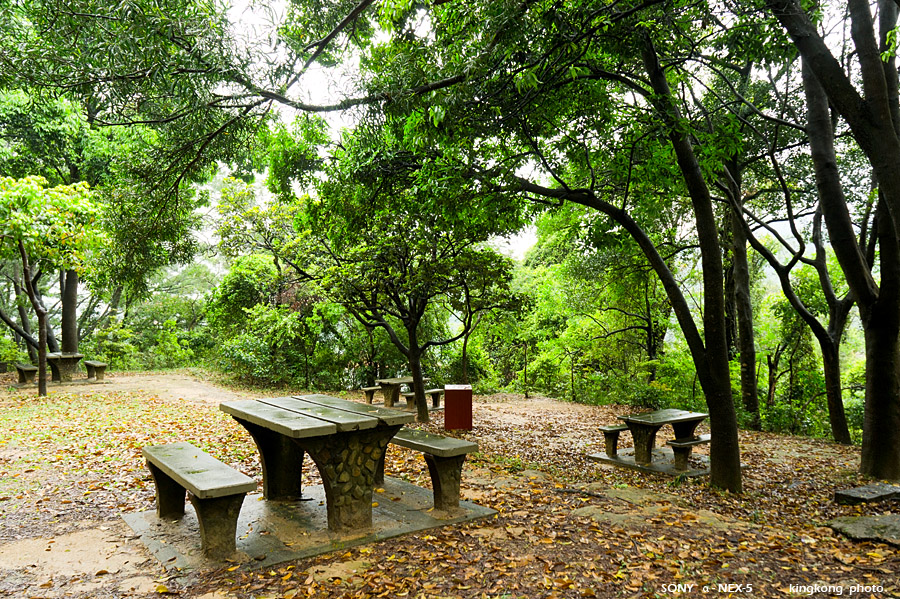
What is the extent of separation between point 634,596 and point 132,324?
75.0ft

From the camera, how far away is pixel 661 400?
42.9 ft

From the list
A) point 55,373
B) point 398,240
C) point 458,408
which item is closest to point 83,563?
point 398,240

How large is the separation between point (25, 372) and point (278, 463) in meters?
12.4

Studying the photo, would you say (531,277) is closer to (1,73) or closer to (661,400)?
(661,400)

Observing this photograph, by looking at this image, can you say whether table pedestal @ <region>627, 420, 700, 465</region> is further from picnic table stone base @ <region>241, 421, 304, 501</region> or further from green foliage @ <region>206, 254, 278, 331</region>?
green foliage @ <region>206, 254, 278, 331</region>

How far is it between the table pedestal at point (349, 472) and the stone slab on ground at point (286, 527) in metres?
0.12

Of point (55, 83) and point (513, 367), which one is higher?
point (55, 83)

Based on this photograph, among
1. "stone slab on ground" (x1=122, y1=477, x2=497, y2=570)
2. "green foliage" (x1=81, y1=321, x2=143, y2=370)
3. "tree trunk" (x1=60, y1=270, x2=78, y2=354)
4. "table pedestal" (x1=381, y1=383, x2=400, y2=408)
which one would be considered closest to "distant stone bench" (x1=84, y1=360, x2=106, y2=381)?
"tree trunk" (x1=60, y1=270, x2=78, y2=354)

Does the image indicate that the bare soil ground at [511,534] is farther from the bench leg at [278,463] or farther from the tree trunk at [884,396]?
the bench leg at [278,463]

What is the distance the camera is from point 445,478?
16.1 feet

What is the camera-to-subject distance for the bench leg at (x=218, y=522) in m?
3.83

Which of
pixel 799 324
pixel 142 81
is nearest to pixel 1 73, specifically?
pixel 142 81

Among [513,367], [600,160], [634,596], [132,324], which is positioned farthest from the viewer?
[132,324]

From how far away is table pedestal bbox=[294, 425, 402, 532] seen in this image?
14.3ft
